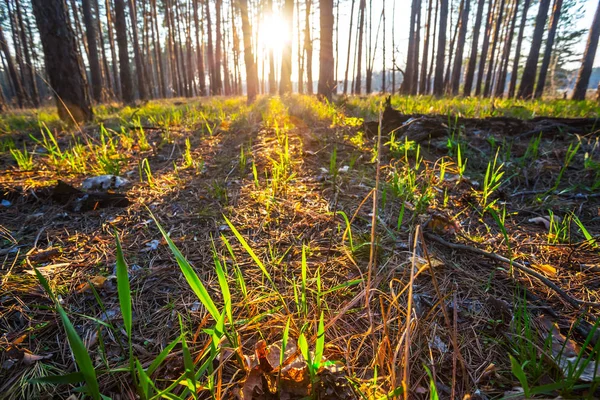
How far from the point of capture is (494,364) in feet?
2.82

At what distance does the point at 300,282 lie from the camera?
1.17 m

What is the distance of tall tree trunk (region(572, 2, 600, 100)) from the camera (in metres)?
8.73

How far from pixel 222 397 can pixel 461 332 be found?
849 mm

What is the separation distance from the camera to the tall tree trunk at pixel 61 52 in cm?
408

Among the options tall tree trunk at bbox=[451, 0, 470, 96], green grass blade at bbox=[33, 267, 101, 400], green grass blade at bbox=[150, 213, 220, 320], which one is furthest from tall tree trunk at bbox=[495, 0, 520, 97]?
green grass blade at bbox=[33, 267, 101, 400]

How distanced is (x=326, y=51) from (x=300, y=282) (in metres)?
7.11

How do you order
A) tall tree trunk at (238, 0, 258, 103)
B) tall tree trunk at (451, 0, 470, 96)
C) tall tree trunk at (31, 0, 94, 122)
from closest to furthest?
1. tall tree trunk at (31, 0, 94, 122)
2. tall tree trunk at (238, 0, 258, 103)
3. tall tree trunk at (451, 0, 470, 96)

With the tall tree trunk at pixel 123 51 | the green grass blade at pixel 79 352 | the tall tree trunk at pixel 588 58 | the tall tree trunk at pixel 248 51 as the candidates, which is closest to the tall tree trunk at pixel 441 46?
the tall tree trunk at pixel 588 58

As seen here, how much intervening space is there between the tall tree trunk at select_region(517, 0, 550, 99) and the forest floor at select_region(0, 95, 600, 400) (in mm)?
10121

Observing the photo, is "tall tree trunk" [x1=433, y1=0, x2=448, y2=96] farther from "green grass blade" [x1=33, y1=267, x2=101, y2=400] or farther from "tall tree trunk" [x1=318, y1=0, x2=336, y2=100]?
"green grass blade" [x1=33, y1=267, x2=101, y2=400]

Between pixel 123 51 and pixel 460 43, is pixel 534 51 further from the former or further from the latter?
pixel 123 51

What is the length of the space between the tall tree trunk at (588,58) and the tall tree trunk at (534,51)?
4.15 feet

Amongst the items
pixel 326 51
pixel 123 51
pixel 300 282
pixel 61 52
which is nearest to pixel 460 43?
pixel 326 51

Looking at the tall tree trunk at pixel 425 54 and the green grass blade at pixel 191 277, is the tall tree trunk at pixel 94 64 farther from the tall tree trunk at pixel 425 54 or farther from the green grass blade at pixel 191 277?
the tall tree trunk at pixel 425 54
